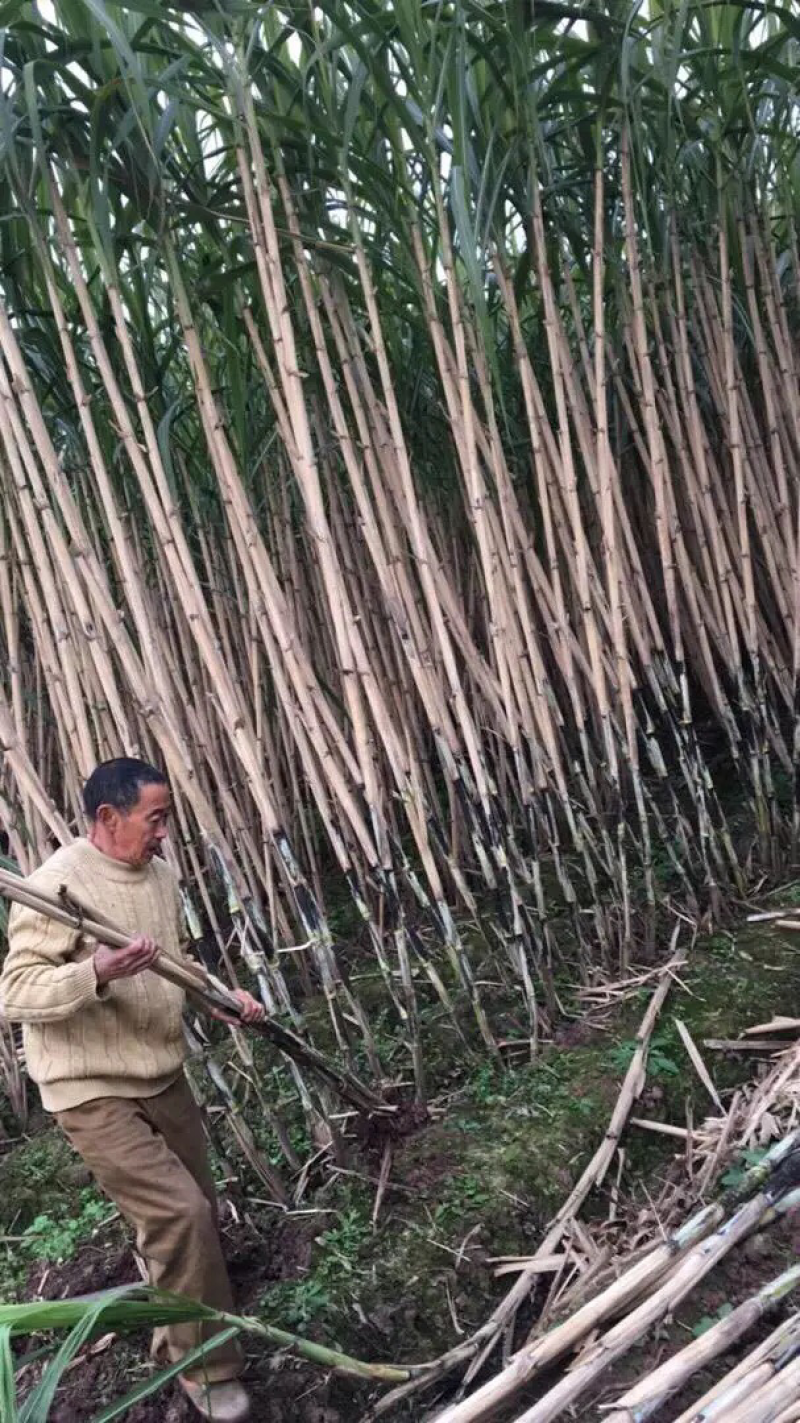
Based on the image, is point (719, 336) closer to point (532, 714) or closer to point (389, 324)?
point (389, 324)

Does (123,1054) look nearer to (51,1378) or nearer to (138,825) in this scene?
(138,825)

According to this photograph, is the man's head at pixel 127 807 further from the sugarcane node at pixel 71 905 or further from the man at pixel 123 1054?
the sugarcane node at pixel 71 905

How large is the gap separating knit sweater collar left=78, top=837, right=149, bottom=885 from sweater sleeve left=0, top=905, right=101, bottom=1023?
0.38 ft

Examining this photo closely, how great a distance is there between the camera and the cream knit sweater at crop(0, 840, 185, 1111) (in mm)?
1242

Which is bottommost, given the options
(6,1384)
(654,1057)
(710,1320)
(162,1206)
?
(710,1320)

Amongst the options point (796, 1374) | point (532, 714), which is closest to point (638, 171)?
point (532, 714)

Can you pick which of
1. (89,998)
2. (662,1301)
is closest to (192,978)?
(89,998)

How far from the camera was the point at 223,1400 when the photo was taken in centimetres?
129

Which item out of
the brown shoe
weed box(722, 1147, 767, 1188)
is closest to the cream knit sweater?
the brown shoe

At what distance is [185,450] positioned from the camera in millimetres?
2428

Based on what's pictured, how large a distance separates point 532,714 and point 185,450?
3.71 ft

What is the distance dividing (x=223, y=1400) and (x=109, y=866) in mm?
723

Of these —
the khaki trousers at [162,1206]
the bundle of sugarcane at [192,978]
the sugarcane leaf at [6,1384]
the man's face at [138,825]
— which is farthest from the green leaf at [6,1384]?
the man's face at [138,825]

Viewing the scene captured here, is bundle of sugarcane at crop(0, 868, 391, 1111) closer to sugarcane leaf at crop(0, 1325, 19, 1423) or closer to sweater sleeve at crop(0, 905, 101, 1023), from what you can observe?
sweater sleeve at crop(0, 905, 101, 1023)
